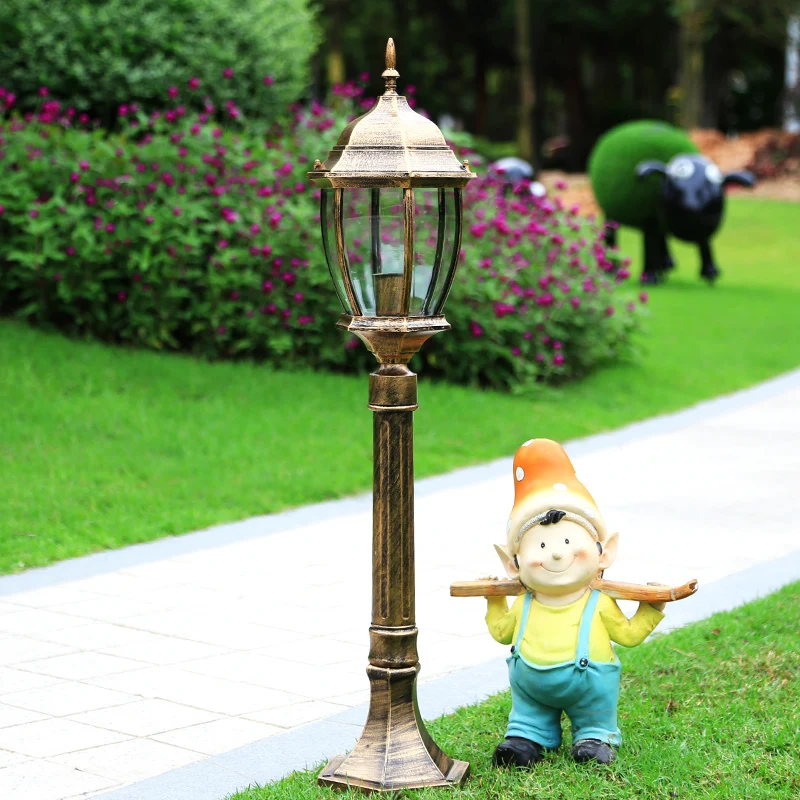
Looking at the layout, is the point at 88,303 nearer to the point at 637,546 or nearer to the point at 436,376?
the point at 436,376

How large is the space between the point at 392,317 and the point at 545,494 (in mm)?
716

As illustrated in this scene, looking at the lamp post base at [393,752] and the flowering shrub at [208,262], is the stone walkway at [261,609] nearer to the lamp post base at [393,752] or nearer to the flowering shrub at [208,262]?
the lamp post base at [393,752]

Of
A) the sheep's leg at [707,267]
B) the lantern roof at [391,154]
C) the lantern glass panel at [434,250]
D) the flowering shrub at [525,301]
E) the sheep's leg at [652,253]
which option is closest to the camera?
the lantern roof at [391,154]

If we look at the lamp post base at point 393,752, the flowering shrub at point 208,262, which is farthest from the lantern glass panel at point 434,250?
the flowering shrub at point 208,262

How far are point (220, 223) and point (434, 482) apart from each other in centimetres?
353

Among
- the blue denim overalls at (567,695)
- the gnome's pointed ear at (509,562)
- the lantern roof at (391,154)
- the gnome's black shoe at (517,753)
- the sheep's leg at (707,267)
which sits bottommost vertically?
the sheep's leg at (707,267)

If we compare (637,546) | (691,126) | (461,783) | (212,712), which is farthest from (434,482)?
(691,126)

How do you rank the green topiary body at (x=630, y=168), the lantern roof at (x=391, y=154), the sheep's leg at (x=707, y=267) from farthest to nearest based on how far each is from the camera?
the sheep's leg at (x=707, y=267), the green topiary body at (x=630, y=168), the lantern roof at (x=391, y=154)

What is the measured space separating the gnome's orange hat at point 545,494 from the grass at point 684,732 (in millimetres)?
677

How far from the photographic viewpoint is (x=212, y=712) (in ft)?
14.7

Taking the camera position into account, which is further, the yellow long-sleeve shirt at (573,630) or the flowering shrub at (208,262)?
the flowering shrub at (208,262)

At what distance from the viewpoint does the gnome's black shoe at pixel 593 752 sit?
3.83 m

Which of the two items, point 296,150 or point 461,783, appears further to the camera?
point 296,150

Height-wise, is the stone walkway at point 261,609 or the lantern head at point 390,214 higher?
the lantern head at point 390,214
